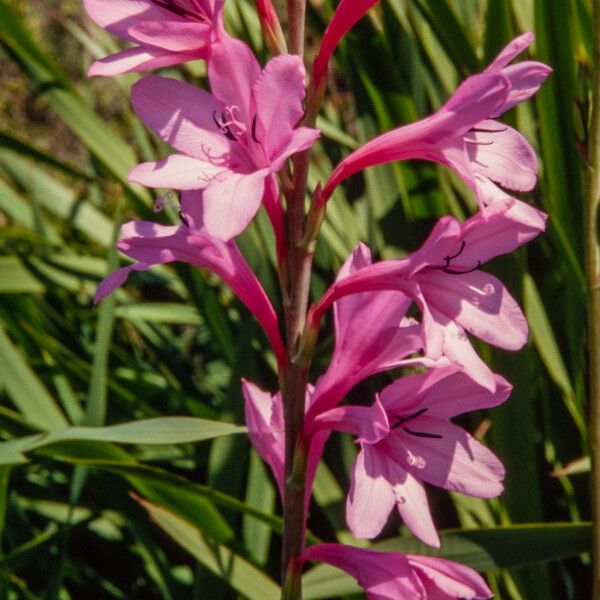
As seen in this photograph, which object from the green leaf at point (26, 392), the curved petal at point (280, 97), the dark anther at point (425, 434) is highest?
the curved petal at point (280, 97)

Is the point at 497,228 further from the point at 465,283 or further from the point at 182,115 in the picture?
the point at 182,115

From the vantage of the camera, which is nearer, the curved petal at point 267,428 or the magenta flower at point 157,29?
the magenta flower at point 157,29

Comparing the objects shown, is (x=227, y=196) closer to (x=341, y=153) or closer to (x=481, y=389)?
(x=481, y=389)

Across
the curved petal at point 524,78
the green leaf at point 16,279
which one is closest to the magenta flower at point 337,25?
the curved petal at point 524,78

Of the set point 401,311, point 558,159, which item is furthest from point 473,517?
point 401,311

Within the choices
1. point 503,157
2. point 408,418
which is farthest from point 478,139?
point 408,418

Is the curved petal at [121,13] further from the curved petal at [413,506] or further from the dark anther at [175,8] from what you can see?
the curved petal at [413,506]
